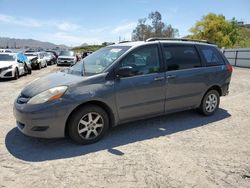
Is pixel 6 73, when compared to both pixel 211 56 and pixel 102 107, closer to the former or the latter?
pixel 102 107

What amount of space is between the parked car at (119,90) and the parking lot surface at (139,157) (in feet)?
1.09

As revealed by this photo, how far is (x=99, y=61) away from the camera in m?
5.29

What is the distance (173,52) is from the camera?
5680 millimetres

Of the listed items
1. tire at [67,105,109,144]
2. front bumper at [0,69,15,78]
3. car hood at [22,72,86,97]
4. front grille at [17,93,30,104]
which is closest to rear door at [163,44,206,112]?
tire at [67,105,109,144]

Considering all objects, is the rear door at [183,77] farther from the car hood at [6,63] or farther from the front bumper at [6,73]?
the car hood at [6,63]

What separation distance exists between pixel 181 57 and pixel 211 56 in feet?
3.62

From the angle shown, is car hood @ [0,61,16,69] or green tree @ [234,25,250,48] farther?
green tree @ [234,25,250,48]

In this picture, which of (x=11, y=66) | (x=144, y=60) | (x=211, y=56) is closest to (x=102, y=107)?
(x=144, y=60)

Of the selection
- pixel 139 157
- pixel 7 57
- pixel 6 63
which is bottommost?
pixel 139 157

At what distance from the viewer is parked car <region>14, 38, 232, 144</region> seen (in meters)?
4.32

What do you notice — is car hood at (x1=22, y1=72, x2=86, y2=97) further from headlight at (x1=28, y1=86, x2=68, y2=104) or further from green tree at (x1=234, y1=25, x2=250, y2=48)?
green tree at (x1=234, y1=25, x2=250, y2=48)

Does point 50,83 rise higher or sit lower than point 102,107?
higher

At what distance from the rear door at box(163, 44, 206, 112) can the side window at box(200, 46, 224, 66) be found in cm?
27

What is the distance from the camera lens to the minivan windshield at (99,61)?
4957 mm
